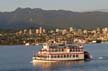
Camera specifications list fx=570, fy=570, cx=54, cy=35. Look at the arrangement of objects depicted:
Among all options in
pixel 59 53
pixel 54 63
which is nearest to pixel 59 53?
pixel 59 53

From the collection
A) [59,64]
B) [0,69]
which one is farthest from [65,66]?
[0,69]

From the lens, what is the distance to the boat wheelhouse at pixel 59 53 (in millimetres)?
104750

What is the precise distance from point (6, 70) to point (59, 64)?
11.1 m

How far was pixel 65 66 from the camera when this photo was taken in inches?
3770

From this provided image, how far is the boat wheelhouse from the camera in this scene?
4124 inches

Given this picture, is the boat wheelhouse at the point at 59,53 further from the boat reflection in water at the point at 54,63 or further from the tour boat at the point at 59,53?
the boat reflection in water at the point at 54,63

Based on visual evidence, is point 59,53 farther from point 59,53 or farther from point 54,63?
point 54,63

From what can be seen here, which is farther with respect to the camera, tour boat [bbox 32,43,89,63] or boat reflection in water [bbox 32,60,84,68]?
tour boat [bbox 32,43,89,63]

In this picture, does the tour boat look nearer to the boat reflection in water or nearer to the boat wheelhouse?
the boat wheelhouse

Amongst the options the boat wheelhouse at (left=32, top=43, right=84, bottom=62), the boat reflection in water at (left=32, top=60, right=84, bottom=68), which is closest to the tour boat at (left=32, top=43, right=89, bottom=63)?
the boat wheelhouse at (left=32, top=43, right=84, bottom=62)

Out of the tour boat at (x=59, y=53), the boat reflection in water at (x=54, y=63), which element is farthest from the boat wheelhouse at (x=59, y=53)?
the boat reflection in water at (x=54, y=63)

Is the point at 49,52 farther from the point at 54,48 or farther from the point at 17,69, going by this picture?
the point at 17,69

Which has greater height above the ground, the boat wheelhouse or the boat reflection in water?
the boat wheelhouse

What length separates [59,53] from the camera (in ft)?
345
